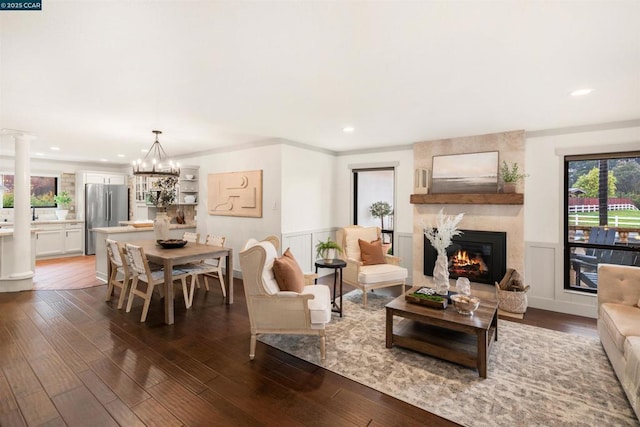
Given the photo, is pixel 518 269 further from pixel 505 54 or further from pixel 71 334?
pixel 71 334

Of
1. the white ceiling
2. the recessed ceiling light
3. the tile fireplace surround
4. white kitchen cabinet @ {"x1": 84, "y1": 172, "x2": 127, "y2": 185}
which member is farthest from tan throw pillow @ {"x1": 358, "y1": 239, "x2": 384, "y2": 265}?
white kitchen cabinet @ {"x1": 84, "y1": 172, "x2": 127, "y2": 185}

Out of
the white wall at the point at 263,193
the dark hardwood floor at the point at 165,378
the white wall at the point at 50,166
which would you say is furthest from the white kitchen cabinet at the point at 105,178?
the dark hardwood floor at the point at 165,378

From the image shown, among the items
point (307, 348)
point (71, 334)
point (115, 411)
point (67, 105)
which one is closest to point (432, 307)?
point (307, 348)

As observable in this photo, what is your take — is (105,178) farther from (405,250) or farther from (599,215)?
(599,215)

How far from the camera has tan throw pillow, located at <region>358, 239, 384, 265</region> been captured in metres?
4.57

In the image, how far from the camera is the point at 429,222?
16.2ft

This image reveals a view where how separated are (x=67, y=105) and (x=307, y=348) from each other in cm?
370

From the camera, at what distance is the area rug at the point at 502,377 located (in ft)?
6.73

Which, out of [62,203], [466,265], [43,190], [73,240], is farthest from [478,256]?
[43,190]

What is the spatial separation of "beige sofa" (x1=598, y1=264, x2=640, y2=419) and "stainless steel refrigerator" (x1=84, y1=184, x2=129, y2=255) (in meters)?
9.40

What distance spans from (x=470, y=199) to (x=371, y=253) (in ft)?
5.46

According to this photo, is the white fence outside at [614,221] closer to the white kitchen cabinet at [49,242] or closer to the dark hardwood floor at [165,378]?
the dark hardwood floor at [165,378]

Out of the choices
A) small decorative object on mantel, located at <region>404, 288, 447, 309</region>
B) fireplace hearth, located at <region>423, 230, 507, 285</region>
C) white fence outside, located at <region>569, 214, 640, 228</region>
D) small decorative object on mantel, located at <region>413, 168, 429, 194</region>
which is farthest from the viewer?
small decorative object on mantel, located at <region>413, 168, 429, 194</region>

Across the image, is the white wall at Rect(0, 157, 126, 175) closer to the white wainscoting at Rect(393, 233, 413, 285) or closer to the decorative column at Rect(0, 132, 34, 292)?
the decorative column at Rect(0, 132, 34, 292)
